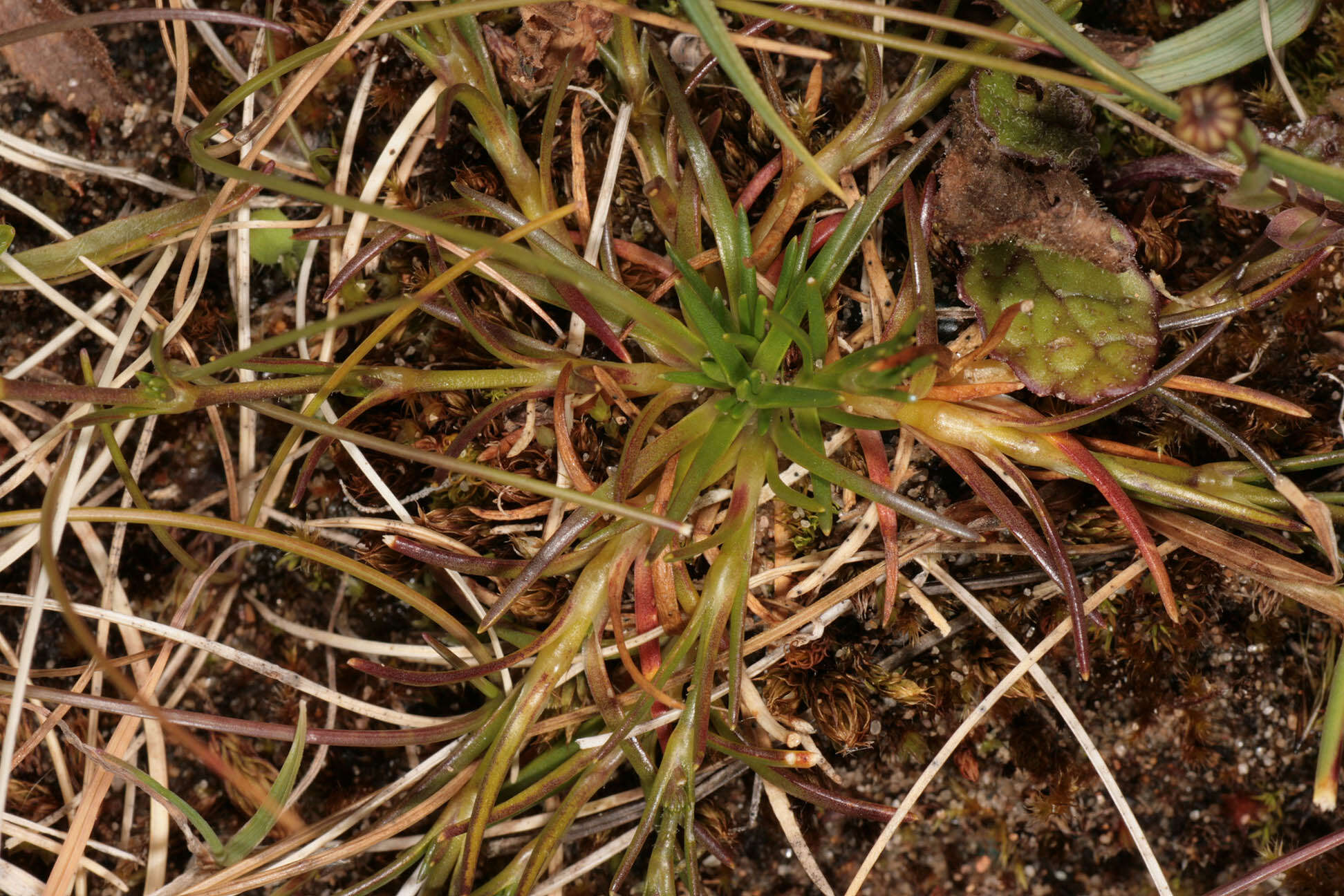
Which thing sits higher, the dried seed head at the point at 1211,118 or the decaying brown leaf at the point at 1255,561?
the dried seed head at the point at 1211,118

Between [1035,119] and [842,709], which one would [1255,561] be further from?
[1035,119]

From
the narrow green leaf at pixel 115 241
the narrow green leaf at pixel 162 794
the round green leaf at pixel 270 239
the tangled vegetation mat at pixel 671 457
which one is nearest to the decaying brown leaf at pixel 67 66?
the tangled vegetation mat at pixel 671 457

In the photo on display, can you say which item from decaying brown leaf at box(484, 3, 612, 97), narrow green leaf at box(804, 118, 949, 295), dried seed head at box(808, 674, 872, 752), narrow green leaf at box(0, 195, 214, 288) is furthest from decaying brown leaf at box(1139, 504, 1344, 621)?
narrow green leaf at box(0, 195, 214, 288)

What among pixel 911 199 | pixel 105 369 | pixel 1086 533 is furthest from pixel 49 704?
pixel 1086 533

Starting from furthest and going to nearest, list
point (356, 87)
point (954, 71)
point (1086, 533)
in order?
point (356, 87)
point (1086, 533)
point (954, 71)

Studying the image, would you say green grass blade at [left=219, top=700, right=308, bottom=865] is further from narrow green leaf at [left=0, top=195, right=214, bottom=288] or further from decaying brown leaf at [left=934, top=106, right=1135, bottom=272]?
decaying brown leaf at [left=934, top=106, right=1135, bottom=272]

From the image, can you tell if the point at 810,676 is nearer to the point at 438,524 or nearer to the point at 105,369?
the point at 438,524

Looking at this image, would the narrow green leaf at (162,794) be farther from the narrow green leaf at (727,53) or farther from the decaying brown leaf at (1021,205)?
the decaying brown leaf at (1021,205)
